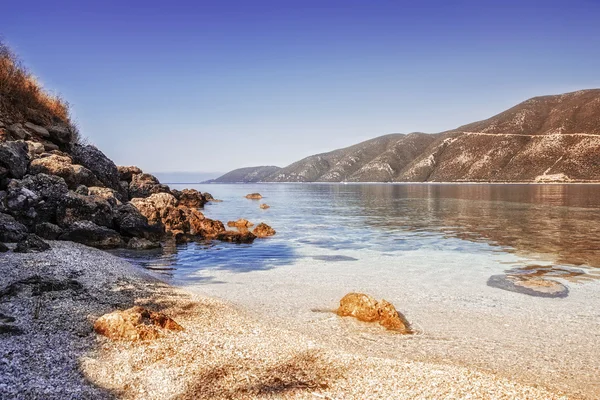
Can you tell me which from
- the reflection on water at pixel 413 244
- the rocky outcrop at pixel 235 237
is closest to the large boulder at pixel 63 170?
the reflection on water at pixel 413 244

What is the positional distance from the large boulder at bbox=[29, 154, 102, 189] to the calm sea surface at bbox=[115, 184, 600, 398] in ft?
20.7

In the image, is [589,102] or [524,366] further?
[589,102]

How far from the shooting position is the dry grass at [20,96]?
73.3 ft

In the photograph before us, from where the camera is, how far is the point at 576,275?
13.7 m

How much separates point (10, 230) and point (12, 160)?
5.19 meters

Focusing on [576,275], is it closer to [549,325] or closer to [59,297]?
[549,325]

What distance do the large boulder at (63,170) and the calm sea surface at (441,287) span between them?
6315 millimetres

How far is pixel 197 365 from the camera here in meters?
6.04

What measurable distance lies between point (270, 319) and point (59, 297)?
179 inches

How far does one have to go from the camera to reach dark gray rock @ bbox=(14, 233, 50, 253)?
11.5m

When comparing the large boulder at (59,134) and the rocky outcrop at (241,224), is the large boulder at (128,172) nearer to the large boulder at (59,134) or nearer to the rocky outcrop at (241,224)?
the large boulder at (59,134)

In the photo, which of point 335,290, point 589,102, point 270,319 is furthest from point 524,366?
point 589,102

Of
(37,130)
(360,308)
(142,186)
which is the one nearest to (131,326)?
(360,308)

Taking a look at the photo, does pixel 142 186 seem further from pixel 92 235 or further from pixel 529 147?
pixel 529 147
